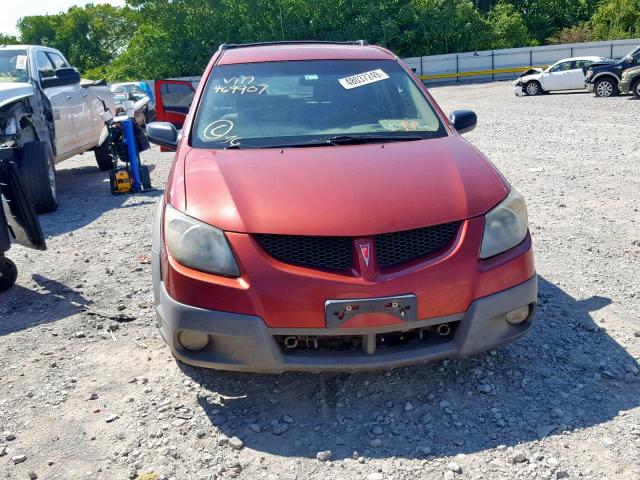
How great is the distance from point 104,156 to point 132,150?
2461 millimetres

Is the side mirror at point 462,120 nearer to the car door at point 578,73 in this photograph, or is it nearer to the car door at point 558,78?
the car door at point 578,73

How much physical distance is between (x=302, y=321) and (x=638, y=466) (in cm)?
147

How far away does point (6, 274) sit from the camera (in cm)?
510

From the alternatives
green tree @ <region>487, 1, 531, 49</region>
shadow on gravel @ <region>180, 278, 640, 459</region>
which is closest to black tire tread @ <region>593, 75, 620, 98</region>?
shadow on gravel @ <region>180, 278, 640, 459</region>

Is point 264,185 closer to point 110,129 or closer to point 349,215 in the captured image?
point 349,215

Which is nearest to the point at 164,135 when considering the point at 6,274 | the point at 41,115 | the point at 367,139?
the point at 367,139

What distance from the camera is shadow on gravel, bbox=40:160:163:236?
7.36 metres

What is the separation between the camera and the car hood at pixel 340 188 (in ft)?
9.79

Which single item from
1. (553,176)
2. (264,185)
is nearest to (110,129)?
(553,176)

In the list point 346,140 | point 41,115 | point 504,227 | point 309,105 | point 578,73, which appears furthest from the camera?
point 578,73

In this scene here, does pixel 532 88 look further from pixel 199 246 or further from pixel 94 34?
pixel 94 34

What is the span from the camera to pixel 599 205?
670 centimetres

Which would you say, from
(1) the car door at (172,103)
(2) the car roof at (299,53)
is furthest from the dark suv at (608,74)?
(2) the car roof at (299,53)

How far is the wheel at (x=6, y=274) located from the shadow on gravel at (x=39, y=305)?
51 mm
